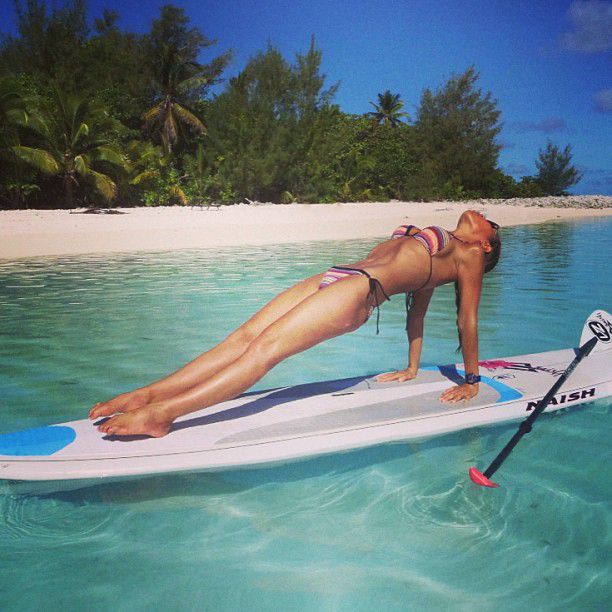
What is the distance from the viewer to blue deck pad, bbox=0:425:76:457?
3184 mm

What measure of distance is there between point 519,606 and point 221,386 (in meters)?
1.67

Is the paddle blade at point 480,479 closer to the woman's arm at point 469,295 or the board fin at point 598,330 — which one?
the woman's arm at point 469,295

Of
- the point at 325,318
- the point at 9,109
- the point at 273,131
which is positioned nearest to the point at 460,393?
the point at 325,318

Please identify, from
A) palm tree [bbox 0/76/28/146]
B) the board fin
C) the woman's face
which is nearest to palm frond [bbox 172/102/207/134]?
palm tree [bbox 0/76/28/146]

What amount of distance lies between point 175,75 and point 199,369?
31137 millimetres

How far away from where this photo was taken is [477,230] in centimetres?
377

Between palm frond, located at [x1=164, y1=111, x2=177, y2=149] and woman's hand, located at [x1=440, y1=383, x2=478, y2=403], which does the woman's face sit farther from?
palm frond, located at [x1=164, y1=111, x2=177, y2=149]

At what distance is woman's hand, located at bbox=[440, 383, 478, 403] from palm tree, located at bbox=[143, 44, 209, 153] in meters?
28.6

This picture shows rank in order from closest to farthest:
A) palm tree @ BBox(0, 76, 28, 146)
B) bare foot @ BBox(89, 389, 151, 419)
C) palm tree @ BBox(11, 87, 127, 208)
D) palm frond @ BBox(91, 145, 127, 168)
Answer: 1. bare foot @ BBox(89, 389, 151, 419)
2. palm tree @ BBox(0, 76, 28, 146)
3. palm tree @ BBox(11, 87, 127, 208)
4. palm frond @ BBox(91, 145, 127, 168)

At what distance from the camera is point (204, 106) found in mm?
32875

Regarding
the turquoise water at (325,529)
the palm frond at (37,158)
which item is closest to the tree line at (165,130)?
the palm frond at (37,158)

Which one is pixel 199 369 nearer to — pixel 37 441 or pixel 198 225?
pixel 37 441

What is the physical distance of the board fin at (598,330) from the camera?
3791 mm

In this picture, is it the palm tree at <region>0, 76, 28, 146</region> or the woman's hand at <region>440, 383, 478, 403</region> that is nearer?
the woman's hand at <region>440, 383, 478, 403</region>
